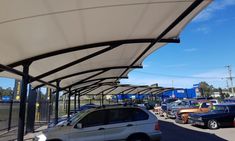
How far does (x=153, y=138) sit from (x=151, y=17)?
4.39 metres

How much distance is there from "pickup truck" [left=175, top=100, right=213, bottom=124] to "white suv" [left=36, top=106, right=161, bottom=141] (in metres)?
13.9

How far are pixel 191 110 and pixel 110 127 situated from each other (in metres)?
16.0

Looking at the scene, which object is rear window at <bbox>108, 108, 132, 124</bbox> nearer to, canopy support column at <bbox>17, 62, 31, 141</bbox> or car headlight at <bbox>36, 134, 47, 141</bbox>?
car headlight at <bbox>36, 134, 47, 141</bbox>

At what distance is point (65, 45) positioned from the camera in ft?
29.9

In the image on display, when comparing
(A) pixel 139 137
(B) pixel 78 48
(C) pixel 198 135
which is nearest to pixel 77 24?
(B) pixel 78 48

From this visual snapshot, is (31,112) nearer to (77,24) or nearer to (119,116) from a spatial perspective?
(119,116)

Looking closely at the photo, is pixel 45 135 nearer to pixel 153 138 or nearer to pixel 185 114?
pixel 153 138

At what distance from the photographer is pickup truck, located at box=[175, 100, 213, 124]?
23062 millimetres

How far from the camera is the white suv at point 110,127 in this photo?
30.6ft

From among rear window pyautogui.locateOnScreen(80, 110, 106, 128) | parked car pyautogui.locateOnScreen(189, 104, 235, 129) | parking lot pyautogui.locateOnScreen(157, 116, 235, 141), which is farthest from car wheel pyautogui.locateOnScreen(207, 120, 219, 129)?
rear window pyautogui.locateOnScreen(80, 110, 106, 128)

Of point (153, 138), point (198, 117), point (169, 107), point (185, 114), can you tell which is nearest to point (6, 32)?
point (153, 138)

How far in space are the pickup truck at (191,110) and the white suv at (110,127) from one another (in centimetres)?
1392

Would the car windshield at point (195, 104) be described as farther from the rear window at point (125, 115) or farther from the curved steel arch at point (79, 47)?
the curved steel arch at point (79, 47)

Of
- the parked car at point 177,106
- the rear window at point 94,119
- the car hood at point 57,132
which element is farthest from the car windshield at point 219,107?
the car hood at point 57,132
